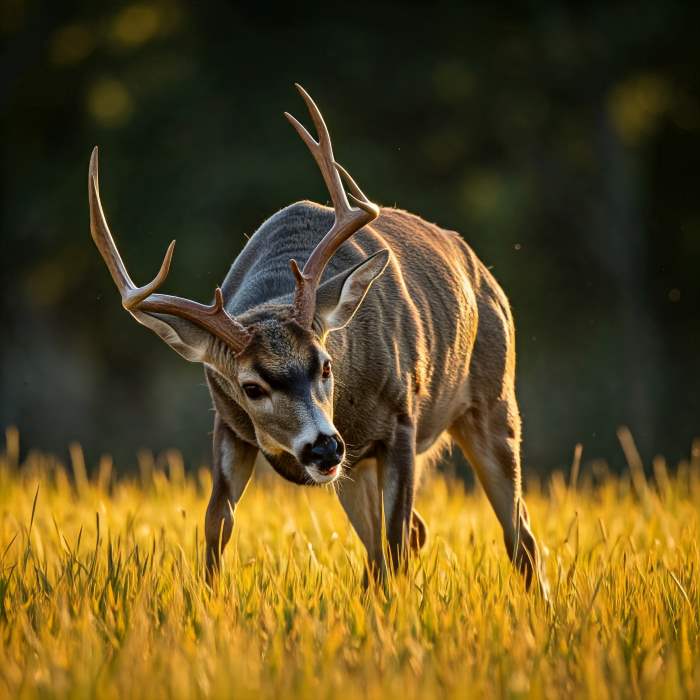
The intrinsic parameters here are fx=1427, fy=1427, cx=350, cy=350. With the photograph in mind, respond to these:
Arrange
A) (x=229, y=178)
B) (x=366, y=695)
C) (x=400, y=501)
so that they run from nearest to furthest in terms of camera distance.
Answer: (x=366, y=695) < (x=400, y=501) < (x=229, y=178)

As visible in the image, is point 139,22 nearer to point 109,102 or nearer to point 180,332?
point 109,102

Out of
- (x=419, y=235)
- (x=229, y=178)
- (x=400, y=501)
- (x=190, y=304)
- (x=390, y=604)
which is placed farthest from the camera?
(x=229, y=178)

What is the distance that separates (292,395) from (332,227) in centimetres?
88

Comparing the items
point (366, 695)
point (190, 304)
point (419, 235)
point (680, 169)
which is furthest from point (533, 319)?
point (366, 695)

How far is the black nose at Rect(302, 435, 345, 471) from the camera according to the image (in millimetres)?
5004

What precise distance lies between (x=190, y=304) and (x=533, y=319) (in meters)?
14.7

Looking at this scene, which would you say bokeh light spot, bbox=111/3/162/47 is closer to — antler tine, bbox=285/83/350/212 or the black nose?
antler tine, bbox=285/83/350/212

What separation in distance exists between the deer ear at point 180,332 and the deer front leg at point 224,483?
0.42 metres

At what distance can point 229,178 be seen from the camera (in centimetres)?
1788

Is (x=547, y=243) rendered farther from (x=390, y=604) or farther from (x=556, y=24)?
(x=390, y=604)

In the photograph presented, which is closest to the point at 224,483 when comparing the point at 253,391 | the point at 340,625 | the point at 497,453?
the point at 253,391

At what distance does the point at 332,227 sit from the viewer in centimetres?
575

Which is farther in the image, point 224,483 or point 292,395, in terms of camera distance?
point 224,483

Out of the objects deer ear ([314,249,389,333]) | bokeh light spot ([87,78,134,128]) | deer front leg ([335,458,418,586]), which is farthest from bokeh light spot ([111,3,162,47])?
deer ear ([314,249,389,333])
